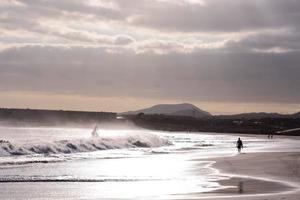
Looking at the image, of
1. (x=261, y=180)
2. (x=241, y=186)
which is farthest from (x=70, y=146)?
(x=241, y=186)

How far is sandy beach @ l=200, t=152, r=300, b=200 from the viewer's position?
928 inches

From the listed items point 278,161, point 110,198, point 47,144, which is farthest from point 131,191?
point 47,144

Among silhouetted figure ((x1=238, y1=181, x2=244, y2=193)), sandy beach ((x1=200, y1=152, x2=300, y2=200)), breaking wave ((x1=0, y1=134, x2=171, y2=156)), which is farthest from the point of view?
breaking wave ((x1=0, y1=134, x2=171, y2=156))

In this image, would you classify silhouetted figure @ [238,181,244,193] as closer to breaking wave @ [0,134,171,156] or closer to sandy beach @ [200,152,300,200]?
sandy beach @ [200,152,300,200]

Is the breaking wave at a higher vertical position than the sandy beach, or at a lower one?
higher

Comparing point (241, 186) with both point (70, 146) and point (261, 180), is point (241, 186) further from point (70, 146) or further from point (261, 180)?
point (70, 146)

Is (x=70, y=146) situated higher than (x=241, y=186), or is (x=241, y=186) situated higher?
(x=70, y=146)

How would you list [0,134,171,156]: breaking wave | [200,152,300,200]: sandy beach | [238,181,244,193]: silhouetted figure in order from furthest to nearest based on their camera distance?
[0,134,171,156]: breaking wave, [238,181,244,193]: silhouetted figure, [200,152,300,200]: sandy beach

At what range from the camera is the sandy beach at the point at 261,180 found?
77.3 ft

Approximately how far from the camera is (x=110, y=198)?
22.5 m

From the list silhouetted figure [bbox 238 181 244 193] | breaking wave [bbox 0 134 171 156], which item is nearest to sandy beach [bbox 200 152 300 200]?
silhouetted figure [bbox 238 181 244 193]

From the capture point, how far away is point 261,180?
2934 centimetres

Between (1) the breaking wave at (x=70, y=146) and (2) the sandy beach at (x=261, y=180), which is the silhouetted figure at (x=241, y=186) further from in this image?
(1) the breaking wave at (x=70, y=146)

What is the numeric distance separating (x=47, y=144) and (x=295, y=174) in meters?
27.1
